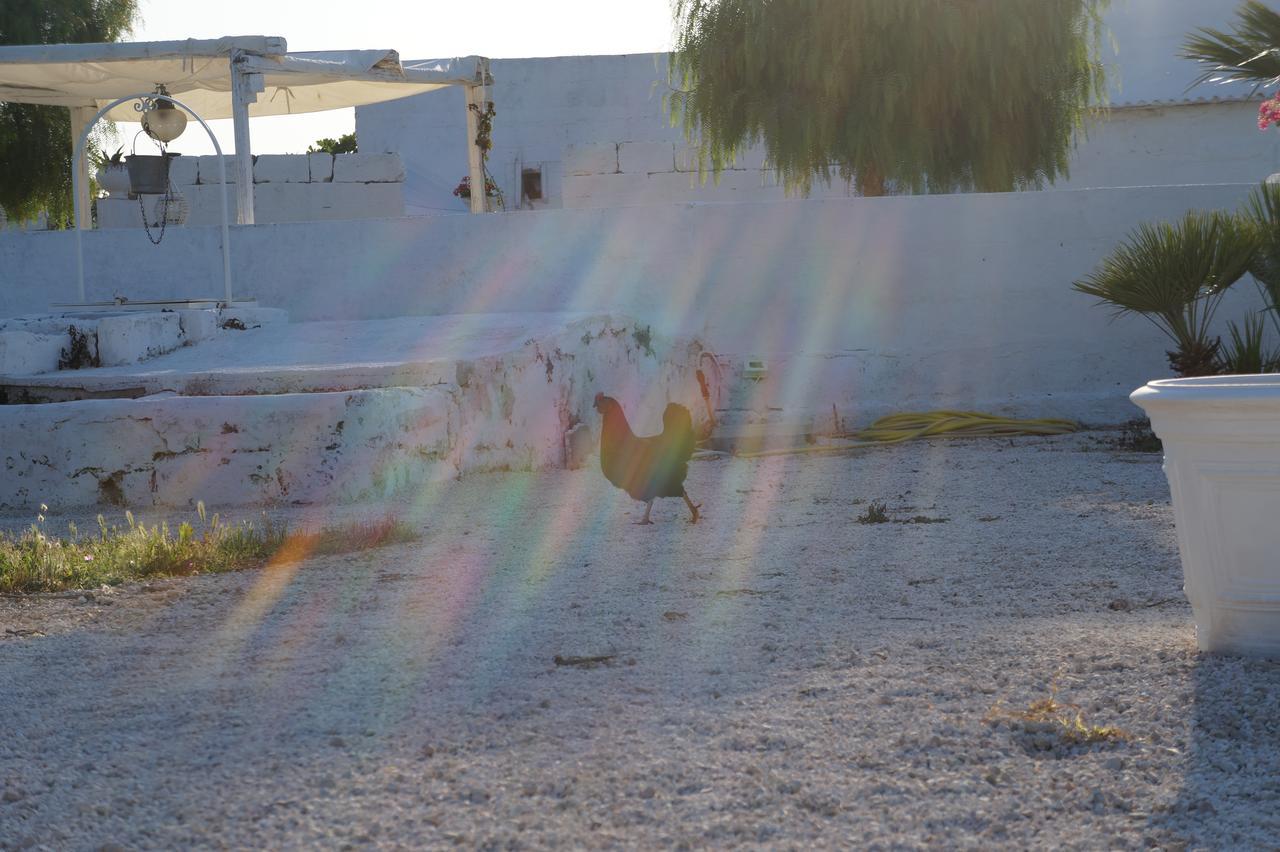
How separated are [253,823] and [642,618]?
6.31 ft

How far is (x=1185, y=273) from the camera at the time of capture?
9.07 meters

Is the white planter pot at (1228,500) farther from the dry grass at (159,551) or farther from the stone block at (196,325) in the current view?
the stone block at (196,325)

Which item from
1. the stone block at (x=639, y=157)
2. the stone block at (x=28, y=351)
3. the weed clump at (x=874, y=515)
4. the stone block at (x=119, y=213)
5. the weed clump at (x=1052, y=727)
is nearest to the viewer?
the weed clump at (x=1052, y=727)

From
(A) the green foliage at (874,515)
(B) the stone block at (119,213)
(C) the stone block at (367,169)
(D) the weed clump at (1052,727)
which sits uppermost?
(C) the stone block at (367,169)

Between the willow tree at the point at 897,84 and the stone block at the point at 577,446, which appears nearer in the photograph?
the stone block at the point at 577,446

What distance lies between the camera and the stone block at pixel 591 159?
59.6 feet

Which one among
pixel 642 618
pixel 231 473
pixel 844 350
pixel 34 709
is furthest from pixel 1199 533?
pixel 844 350

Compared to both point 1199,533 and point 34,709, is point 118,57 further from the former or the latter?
point 1199,533

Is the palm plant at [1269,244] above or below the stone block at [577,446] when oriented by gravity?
above

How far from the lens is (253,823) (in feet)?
9.29

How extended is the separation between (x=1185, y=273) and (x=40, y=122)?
1928 cm

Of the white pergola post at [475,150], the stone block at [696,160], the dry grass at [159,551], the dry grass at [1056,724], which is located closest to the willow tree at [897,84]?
the stone block at [696,160]

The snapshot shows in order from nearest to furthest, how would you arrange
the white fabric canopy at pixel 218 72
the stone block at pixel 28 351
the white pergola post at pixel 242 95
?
the stone block at pixel 28 351, the white pergola post at pixel 242 95, the white fabric canopy at pixel 218 72

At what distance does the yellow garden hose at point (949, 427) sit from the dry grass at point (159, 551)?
474cm
